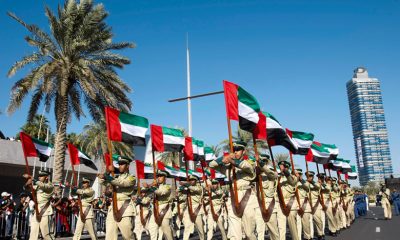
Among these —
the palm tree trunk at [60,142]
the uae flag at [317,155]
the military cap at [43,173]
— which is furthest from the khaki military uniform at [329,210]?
the palm tree trunk at [60,142]

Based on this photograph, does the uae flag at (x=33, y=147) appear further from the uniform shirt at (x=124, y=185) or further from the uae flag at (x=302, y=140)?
the uae flag at (x=302, y=140)

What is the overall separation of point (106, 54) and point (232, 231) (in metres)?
14.8

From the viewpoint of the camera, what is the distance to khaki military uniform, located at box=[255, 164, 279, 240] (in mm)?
7473

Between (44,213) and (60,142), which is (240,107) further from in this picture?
(60,142)

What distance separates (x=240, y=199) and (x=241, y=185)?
26 centimetres

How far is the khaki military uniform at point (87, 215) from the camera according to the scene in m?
10.6

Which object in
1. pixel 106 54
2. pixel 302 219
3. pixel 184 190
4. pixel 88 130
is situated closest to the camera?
pixel 302 219

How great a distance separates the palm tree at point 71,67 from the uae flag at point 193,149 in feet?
17.6

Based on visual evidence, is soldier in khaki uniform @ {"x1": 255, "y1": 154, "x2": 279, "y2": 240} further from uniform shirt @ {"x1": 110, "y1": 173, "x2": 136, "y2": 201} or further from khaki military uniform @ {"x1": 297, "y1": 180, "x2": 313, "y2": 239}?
uniform shirt @ {"x1": 110, "y1": 173, "x2": 136, "y2": 201}

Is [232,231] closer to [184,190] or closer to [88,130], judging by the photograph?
[184,190]

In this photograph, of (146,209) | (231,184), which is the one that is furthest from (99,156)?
(231,184)

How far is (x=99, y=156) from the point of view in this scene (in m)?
34.0

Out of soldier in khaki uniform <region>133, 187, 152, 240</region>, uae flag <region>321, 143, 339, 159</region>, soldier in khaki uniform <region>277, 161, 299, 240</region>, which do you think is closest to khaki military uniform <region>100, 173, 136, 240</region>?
soldier in khaki uniform <region>277, 161, 299, 240</region>

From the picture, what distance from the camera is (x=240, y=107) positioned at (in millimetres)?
8406
